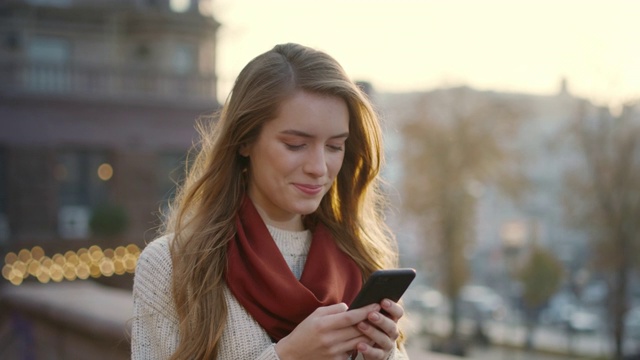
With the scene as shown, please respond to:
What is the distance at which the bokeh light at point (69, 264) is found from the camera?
631 inches

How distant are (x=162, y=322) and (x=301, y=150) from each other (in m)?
0.56

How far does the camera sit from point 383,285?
2.11m

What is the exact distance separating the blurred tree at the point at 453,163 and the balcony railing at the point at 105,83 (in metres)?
18.5

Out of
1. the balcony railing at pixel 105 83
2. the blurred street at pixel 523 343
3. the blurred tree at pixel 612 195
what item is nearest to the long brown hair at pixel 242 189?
the balcony railing at pixel 105 83

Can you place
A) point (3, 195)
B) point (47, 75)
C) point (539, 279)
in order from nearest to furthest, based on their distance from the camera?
1. point (3, 195)
2. point (47, 75)
3. point (539, 279)

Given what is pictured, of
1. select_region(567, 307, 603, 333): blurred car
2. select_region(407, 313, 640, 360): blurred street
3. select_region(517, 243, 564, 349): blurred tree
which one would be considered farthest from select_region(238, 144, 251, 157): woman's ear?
select_region(567, 307, 603, 333): blurred car

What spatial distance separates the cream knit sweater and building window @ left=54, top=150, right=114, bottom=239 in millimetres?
20705

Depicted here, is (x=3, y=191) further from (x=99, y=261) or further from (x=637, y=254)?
(x=637, y=254)

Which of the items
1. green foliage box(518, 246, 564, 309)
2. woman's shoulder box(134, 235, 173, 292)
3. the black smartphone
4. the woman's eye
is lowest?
green foliage box(518, 246, 564, 309)

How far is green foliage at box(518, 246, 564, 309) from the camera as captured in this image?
34.9 m

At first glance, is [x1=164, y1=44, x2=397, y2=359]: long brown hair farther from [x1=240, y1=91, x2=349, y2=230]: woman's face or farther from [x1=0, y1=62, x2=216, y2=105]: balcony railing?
[x1=0, y1=62, x2=216, y2=105]: balcony railing

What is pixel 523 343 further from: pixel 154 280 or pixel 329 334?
pixel 329 334

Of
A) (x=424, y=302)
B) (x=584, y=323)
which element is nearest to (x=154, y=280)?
(x=584, y=323)

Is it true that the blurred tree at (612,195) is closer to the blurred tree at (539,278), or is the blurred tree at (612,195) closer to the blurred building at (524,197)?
the blurred building at (524,197)
